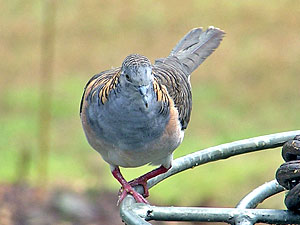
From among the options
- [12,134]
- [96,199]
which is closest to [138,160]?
[96,199]

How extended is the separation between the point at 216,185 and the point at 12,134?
2082 millimetres

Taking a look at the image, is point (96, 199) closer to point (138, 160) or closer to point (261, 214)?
point (138, 160)

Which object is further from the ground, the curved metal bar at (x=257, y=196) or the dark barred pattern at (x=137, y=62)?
the dark barred pattern at (x=137, y=62)

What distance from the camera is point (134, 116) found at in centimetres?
290

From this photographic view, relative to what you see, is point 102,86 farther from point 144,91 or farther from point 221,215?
point 221,215

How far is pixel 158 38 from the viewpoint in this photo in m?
8.59

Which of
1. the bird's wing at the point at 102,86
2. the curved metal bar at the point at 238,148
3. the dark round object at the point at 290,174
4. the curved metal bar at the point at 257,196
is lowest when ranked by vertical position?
the dark round object at the point at 290,174

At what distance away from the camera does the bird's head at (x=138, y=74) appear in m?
2.72

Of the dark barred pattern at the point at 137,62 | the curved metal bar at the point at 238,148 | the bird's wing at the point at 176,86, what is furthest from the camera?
the bird's wing at the point at 176,86

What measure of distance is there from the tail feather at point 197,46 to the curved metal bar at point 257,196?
1.64 meters

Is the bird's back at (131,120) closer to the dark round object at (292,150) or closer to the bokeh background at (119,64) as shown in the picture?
the dark round object at (292,150)

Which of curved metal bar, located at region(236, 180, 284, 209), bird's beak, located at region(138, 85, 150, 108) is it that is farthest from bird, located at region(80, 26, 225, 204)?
curved metal bar, located at region(236, 180, 284, 209)

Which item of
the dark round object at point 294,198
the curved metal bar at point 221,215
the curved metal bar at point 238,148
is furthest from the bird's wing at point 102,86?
the dark round object at point 294,198

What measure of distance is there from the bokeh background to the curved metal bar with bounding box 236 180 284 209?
2.67 m
